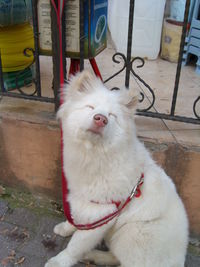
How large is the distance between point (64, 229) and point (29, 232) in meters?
0.34

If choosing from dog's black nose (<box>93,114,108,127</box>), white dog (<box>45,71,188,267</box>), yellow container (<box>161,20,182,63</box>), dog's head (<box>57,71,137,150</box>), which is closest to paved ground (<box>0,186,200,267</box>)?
white dog (<box>45,71,188,267</box>)

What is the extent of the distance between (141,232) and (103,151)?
0.67 metres

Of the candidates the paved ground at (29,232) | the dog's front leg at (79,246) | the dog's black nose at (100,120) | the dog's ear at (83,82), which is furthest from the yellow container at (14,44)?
the dog's front leg at (79,246)

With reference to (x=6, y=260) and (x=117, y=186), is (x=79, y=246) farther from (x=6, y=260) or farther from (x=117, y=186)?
(x=6, y=260)

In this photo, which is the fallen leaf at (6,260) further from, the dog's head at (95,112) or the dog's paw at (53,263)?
the dog's head at (95,112)

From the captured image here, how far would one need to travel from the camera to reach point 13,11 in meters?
3.23

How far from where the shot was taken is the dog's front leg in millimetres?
2291

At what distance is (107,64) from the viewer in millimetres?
4727

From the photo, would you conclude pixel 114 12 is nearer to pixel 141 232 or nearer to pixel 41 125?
pixel 41 125

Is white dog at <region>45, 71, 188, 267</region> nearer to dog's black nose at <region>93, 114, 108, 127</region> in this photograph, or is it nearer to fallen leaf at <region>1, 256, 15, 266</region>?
dog's black nose at <region>93, 114, 108, 127</region>

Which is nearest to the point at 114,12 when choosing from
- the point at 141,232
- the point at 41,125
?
the point at 41,125

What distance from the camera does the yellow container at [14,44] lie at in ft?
11.3

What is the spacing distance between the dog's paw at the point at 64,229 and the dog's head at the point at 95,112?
3.65 feet

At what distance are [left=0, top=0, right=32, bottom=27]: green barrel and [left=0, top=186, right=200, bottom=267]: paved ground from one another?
1.81m
